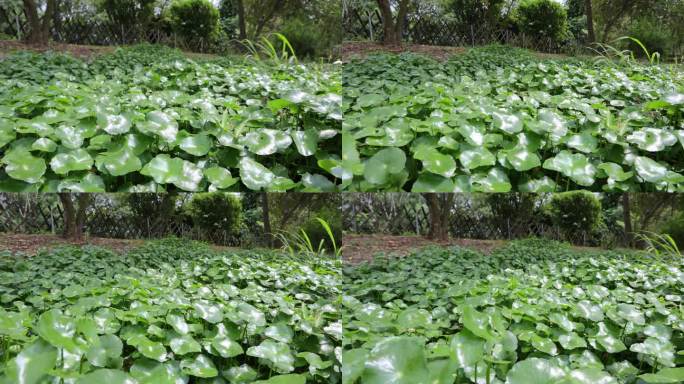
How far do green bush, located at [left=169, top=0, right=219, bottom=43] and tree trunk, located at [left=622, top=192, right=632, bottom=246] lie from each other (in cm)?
233

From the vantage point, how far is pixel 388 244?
2.14 m

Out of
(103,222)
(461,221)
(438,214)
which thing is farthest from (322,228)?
(103,222)

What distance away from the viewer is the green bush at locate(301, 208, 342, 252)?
1.84 meters

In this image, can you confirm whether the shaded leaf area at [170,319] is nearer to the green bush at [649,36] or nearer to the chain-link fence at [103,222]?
the chain-link fence at [103,222]

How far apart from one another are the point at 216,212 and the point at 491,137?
1.24 m

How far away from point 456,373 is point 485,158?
727 millimetres

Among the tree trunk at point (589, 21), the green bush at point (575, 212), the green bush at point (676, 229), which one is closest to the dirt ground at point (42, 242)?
the green bush at point (575, 212)

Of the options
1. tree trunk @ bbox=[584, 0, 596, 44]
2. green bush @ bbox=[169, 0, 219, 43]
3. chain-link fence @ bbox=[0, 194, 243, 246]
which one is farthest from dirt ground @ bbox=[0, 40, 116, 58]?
tree trunk @ bbox=[584, 0, 596, 44]

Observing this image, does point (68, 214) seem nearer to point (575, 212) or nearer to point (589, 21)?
point (575, 212)

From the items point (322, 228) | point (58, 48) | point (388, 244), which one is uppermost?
point (58, 48)

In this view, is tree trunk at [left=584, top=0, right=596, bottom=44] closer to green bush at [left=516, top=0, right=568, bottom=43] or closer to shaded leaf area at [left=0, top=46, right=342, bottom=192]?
green bush at [left=516, top=0, right=568, bottom=43]

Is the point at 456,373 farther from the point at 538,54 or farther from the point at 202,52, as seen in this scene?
the point at 202,52

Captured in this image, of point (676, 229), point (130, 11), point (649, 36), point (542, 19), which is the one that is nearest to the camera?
point (676, 229)

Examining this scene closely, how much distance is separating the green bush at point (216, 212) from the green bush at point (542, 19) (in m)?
1.87
